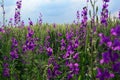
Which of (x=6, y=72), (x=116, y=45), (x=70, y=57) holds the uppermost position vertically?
(x=116, y=45)

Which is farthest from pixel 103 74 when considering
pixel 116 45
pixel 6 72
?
pixel 6 72

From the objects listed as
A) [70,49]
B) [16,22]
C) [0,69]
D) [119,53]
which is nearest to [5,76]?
[0,69]

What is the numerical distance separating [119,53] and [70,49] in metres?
2.14

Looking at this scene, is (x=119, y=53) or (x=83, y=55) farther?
(x=83, y=55)

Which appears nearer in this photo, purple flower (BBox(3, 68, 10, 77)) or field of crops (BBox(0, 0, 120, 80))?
field of crops (BBox(0, 0, 120, 80))

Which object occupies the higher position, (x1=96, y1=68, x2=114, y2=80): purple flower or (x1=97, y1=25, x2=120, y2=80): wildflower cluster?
(x1=97, y1=25, x2=120, y2=80): wildflower cluster

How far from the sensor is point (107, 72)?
266 cm

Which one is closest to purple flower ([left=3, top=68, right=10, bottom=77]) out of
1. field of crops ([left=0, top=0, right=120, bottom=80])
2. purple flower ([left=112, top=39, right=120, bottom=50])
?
field of crops ([left=0, top=0, right=120, bottom=80])

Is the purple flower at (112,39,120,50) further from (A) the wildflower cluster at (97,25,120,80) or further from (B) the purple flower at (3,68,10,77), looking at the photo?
(B) the purple flower at (3,68,10,77)

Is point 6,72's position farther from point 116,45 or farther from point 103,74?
point 116,45

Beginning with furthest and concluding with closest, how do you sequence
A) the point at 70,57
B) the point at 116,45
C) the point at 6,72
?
1. the point at 6,72
2. the point at 70,57
3. the point at 116,45

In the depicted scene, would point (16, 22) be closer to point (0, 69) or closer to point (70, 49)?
point (0, 69)

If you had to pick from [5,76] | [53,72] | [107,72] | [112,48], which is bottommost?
A: [5,76]

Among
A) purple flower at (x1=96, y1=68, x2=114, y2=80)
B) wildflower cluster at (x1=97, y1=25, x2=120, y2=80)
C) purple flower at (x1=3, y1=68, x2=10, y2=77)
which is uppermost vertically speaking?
wildflower cluster at (x1=97, y1=25, x2=120, y2=80)
